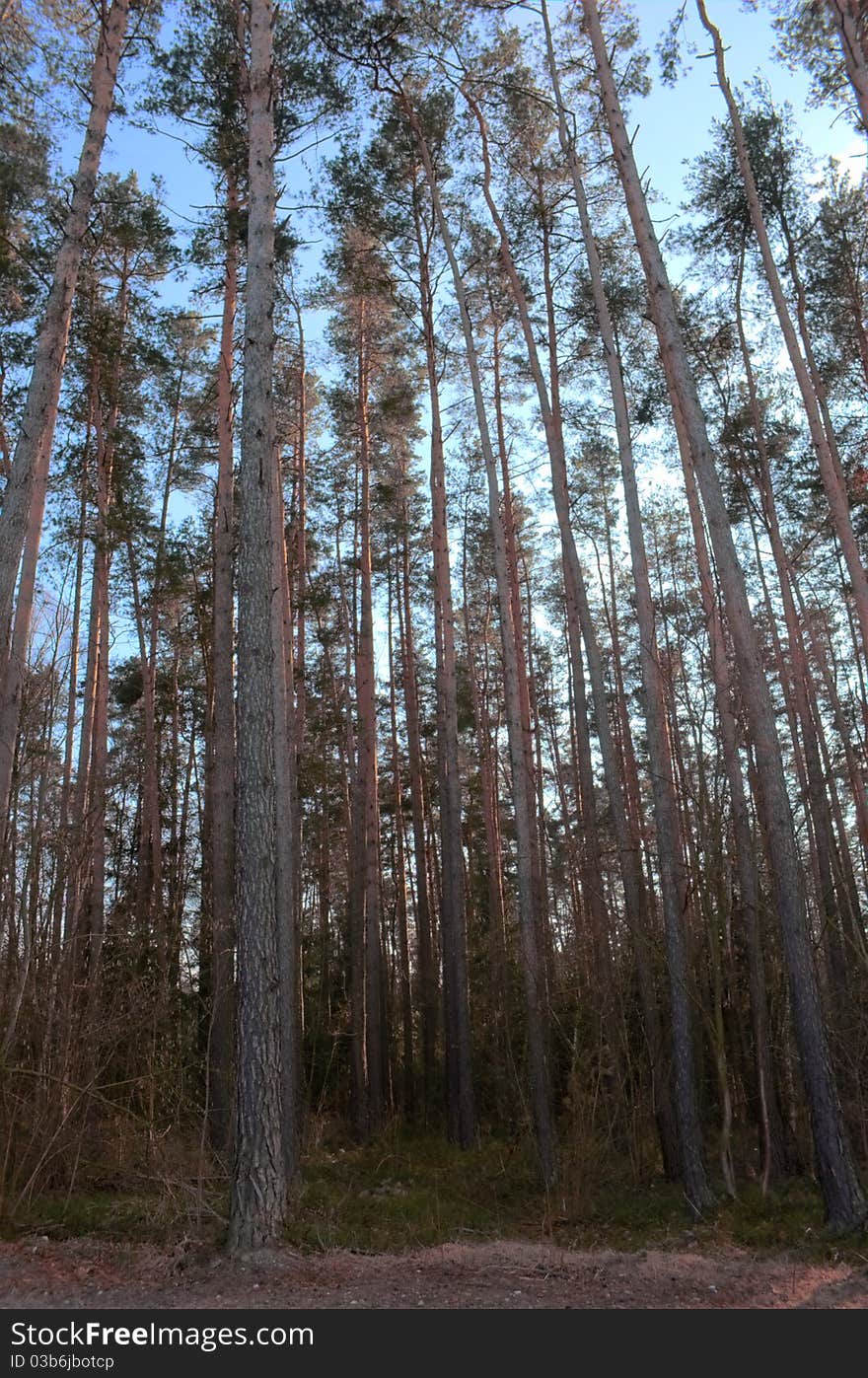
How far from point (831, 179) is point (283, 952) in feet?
43.4

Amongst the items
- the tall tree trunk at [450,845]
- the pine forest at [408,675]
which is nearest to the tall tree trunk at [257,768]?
the pine forest at [408,675]

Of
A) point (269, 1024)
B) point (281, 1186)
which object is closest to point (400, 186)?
point (269, 1024)

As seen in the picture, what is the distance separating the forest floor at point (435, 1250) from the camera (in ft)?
17.3

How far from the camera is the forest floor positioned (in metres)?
5.27

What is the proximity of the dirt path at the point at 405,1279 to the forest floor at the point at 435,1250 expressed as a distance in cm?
1

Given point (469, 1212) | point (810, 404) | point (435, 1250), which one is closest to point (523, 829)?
point (469, 1212)

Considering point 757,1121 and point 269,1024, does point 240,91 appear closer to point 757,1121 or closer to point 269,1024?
point 269,1024

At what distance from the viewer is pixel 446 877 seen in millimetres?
12281

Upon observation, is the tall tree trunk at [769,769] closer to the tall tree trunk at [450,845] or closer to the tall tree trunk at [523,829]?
the tall tree trunk at [523,829]

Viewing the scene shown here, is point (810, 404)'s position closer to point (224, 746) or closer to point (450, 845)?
point (450, 845)

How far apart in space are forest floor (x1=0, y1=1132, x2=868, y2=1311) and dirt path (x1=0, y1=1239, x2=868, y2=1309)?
0.01 meters

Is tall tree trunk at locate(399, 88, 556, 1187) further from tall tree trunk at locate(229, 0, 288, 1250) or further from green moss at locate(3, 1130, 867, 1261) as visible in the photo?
tall tree trunk at locate(229, 0, 288, 1250)

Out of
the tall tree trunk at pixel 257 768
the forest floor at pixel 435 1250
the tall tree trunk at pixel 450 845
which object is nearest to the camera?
the forest floor at pixel 435 1250

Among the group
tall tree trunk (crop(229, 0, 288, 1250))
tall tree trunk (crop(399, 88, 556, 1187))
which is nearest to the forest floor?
tall tree trunk (crop(229, 0, 288, 1250))
